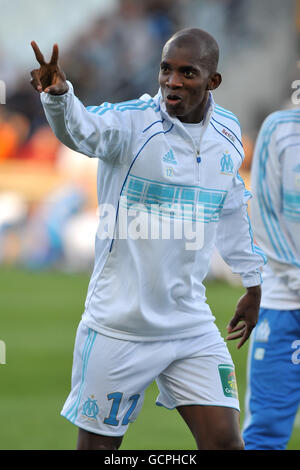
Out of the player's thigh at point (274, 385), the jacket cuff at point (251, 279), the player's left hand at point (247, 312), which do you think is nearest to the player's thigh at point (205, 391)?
the player's left hand at point (247, 312)

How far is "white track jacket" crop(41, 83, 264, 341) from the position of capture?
3.54 m

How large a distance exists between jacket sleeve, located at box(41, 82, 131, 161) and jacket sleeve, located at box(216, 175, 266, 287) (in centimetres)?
69

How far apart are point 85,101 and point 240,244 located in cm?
1605

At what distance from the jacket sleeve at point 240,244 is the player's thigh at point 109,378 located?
60 centimetres

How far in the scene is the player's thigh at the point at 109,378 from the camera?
3.61 m

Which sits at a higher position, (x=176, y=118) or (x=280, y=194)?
(x=176, y=118)

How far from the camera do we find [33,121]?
1977 centimetres

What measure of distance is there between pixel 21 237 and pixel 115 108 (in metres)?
13.2

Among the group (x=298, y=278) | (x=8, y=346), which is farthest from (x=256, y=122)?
(x=298, y=278)

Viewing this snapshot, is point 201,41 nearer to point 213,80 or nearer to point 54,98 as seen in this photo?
point 213,80

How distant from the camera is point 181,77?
3523mm

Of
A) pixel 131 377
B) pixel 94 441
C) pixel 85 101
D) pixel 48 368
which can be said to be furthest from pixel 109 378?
pixel 85 101

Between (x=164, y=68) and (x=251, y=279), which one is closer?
(x=164, y=68)

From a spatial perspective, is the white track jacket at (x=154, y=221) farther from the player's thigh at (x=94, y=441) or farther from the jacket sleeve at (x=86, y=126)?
the player's thigh at (x=94, y=441)
